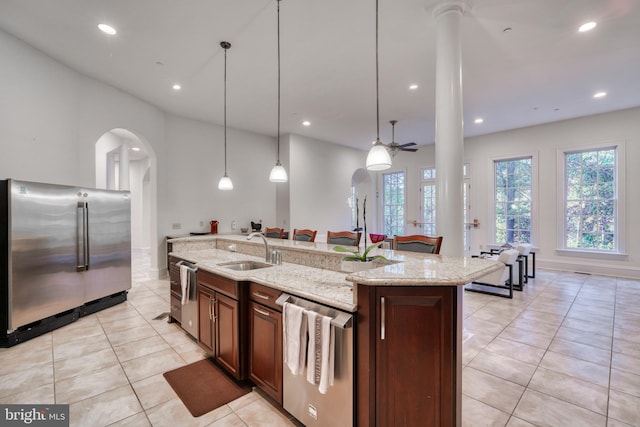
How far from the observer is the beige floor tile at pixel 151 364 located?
93.2 inches

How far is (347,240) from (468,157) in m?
5.41

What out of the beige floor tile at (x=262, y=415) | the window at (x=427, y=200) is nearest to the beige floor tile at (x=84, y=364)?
the beige floor tile at (x=262, y=415)

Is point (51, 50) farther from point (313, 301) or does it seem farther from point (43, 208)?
point (313, 301)

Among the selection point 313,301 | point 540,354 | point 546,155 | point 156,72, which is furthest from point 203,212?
point 546,155

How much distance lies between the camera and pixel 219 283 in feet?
7.63

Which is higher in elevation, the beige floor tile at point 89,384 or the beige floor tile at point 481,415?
the beige floor tile at point 89,384

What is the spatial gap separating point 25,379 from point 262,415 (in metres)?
2.01

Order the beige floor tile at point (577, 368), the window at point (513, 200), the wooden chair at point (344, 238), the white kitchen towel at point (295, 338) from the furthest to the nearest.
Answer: the window at point (513, 200), the wooden chair at point (344, 238), the beige floor tile at point (577, 368), the white kitchen towel at point (295, 338)

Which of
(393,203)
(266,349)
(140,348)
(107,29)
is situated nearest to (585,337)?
(266,349)

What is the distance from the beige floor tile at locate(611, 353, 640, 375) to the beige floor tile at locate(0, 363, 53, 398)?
4.68 meters

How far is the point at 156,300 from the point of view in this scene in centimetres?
423

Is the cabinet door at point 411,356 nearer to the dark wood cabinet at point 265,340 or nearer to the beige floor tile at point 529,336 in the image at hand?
the dark wood cabinet at point 265,340

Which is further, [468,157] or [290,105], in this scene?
[468,157]

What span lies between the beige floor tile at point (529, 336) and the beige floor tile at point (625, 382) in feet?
1.71
